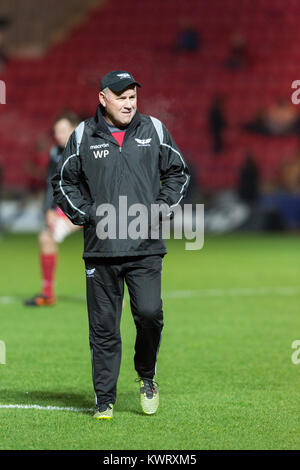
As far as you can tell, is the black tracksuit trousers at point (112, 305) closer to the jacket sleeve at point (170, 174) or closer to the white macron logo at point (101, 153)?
the jacket sleeve at point (170, 174)

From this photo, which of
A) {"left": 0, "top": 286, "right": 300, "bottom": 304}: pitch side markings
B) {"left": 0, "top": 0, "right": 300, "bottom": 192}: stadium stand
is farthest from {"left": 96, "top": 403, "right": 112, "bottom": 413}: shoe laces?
{"left": 0, "top": 0, "right": 300, "bottom": 192}: stadium stand

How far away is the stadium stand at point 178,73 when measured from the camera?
28.9 m

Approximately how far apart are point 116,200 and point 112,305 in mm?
639

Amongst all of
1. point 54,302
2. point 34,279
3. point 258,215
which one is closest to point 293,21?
point 258,215

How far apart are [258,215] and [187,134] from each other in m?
5.12

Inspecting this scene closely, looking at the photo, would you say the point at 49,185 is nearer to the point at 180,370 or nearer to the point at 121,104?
the point at 180,370

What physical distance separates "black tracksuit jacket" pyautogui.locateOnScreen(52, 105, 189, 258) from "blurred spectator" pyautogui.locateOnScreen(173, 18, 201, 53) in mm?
26821

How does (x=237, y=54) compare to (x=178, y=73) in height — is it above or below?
above

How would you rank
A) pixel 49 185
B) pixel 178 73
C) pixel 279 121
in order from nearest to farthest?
pixel 49 185 → pixel 279 121 → pixel 178 73

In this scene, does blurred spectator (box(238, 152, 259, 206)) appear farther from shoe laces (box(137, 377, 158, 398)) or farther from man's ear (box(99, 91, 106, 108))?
man's ear (box(99, 91, 106, 108))

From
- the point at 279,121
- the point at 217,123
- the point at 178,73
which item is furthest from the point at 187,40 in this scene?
the point at 279,121

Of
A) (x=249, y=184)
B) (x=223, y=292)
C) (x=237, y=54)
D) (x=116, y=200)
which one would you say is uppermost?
(x=237, y=54)

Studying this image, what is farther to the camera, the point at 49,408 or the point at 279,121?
the point at 279,121

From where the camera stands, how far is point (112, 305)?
5504 mm
